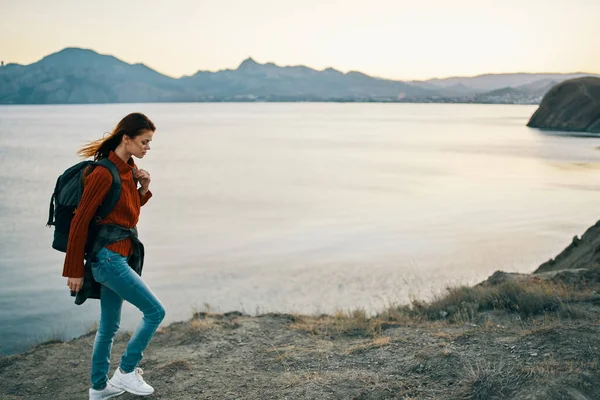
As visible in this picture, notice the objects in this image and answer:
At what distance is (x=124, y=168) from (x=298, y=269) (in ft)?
28.8

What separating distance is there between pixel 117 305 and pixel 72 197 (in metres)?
0.94

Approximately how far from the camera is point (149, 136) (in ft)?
14.1

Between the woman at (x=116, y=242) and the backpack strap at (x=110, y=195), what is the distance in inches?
1.9

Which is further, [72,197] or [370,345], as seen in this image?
[370,345]

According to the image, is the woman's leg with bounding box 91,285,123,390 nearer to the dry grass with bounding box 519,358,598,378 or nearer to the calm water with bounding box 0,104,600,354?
the dry grass with bounding box 519,358,598,378

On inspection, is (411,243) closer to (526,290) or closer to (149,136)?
(526,290)

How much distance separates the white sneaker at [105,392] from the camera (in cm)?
471

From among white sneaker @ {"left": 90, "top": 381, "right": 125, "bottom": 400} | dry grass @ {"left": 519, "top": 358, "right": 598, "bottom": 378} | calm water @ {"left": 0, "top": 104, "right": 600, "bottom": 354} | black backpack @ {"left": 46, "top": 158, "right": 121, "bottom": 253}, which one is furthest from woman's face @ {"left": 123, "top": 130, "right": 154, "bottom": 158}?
calm water @ {"left": 0, "top": 104, "right": 600, "bottom": 354}

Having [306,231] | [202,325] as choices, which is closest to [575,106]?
[306,231]

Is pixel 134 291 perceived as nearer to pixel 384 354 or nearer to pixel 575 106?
pixel 384 354

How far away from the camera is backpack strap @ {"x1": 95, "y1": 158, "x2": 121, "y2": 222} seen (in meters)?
4.07

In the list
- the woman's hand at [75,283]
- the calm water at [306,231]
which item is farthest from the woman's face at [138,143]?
the calm water at [306,231]

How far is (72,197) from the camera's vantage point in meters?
4.11

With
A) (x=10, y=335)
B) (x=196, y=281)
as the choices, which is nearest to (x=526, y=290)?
(x=196, y=281)
